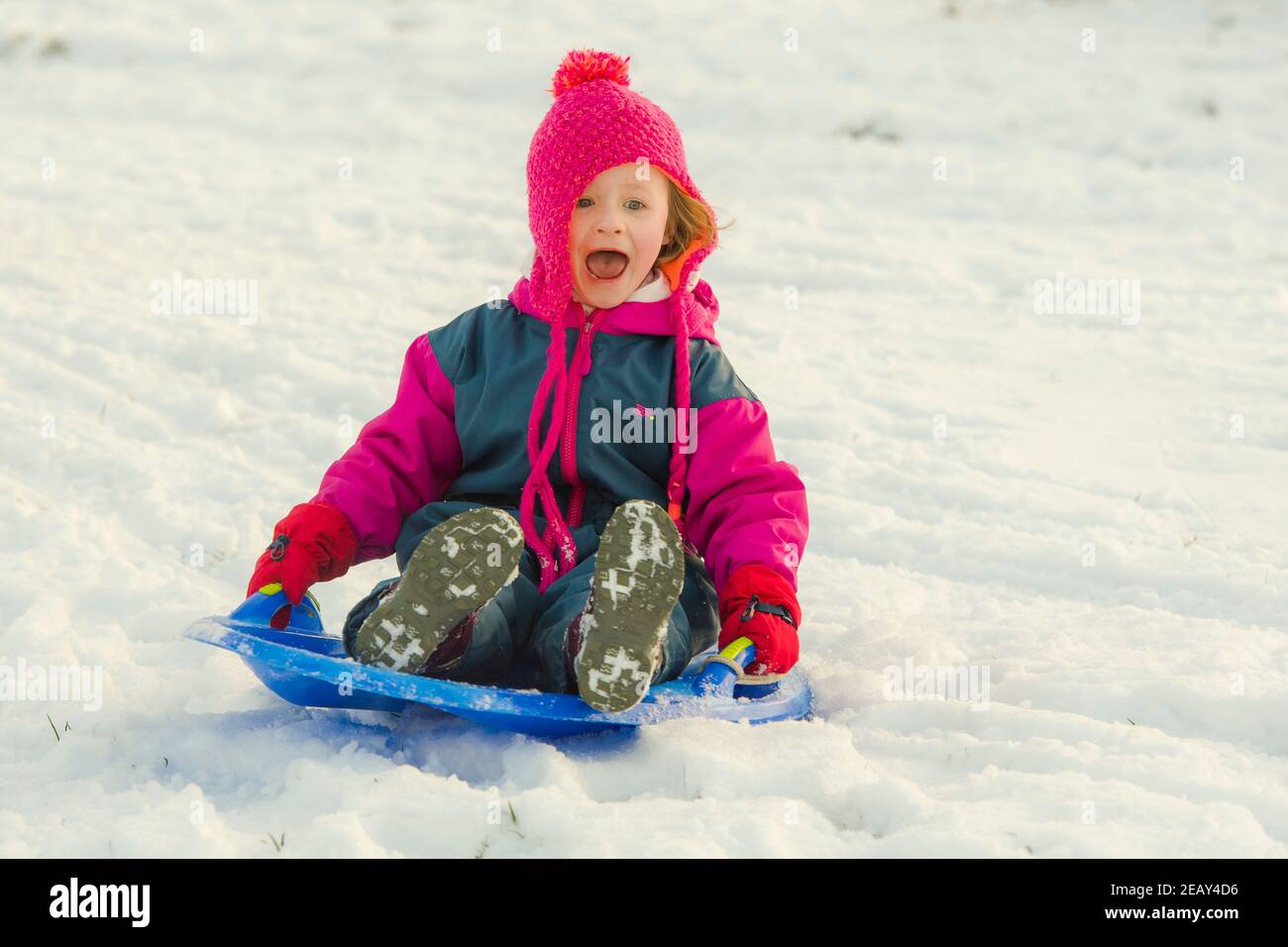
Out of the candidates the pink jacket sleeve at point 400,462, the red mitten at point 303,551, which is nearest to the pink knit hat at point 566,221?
the pink jacket sleeve at point 400,462

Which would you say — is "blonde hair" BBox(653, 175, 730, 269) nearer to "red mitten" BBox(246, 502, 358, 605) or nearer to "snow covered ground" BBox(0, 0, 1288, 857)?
"red mitten" BBox(246, 502, 358, 605)

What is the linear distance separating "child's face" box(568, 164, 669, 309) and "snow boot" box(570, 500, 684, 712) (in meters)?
0.57

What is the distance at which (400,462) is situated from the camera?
2.71 m

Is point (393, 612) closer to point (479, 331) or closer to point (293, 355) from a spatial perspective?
point (479, 331)

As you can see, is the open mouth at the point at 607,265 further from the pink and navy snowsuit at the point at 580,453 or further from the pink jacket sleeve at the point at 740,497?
the pink jacket sleeve at the point at 740,497

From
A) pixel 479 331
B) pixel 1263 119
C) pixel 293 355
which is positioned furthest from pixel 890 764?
pixel 1263 119

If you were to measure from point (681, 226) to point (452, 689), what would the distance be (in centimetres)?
110

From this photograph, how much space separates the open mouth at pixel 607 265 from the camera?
2609mm

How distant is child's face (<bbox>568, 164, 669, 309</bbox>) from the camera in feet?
8.50

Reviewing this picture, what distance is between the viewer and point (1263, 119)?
7.70 m

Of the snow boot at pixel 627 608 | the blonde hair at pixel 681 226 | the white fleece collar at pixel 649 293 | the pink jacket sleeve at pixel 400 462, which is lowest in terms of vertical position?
the snow boot at pixel 627 608

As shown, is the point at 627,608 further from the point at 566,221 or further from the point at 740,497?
the point at 566,221

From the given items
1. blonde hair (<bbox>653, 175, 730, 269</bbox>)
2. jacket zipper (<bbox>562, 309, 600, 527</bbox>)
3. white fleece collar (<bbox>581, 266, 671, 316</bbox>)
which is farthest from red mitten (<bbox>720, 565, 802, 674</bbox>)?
blonde hair (<bbox>653, 175, 730, 269</bbox>)
